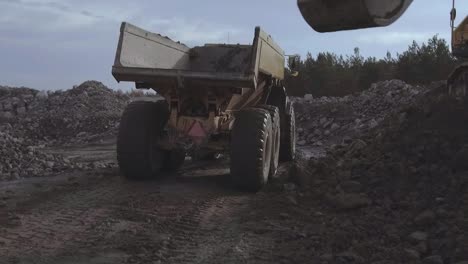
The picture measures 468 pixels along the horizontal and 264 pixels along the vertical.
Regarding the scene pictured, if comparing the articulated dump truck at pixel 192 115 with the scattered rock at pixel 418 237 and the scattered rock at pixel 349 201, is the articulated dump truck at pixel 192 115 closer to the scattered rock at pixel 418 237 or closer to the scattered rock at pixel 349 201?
the scattered rock at pixel 349 201

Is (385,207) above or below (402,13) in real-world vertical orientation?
below

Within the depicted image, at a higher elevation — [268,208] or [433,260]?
[268,208]

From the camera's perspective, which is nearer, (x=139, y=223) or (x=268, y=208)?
(x=139, y=223)

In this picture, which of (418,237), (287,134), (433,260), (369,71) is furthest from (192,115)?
(369,71)

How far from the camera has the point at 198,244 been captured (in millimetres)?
5527

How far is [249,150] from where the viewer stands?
7766 millimetres

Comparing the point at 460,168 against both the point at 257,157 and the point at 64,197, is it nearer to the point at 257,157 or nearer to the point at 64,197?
the point at 257,157

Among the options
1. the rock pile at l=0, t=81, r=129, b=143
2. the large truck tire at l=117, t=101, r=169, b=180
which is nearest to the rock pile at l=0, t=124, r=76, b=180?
the large truck tire at l=117, t=101, r=169, b=180

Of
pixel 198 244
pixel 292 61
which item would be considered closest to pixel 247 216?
pixel 198 244

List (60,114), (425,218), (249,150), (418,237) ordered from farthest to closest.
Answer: (60,114) → (249,150) → (425,218) → (418,237)

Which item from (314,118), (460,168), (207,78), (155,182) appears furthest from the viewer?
(314,118)

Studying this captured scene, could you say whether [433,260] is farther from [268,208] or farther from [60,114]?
[60,114]

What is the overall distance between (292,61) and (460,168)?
4865 mm

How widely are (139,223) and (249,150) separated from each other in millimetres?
2126
